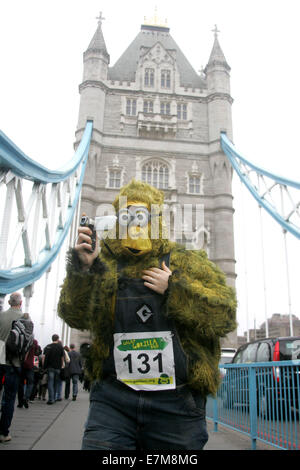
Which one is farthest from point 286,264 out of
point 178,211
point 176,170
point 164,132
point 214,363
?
point 214,363

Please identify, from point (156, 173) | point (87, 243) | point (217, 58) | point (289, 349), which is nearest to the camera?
point (87, 243)

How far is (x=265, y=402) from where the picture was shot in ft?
11.8

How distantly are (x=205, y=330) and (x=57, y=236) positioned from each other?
516 inches

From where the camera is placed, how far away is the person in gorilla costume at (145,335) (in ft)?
5.21

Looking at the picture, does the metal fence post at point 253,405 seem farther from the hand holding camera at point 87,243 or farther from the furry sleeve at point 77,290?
the hand holding camera at point 87,243

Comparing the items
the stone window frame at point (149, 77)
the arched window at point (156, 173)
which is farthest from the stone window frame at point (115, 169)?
the stone window frame at point (149, 77)

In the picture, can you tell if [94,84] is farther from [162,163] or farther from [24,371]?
[24,371]

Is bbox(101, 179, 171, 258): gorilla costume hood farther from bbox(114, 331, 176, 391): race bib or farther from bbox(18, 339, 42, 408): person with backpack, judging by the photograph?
bbox(18, 339, 42, 408): person with backpack

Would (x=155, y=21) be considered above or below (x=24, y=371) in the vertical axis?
above

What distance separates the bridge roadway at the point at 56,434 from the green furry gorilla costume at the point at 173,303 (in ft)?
7.34

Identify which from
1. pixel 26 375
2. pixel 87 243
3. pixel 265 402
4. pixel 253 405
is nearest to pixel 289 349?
pixel 253 405

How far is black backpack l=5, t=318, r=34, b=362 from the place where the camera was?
3.81 metres

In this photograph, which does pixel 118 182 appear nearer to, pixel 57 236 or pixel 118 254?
pixel 57 236

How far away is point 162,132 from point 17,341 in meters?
20.3
